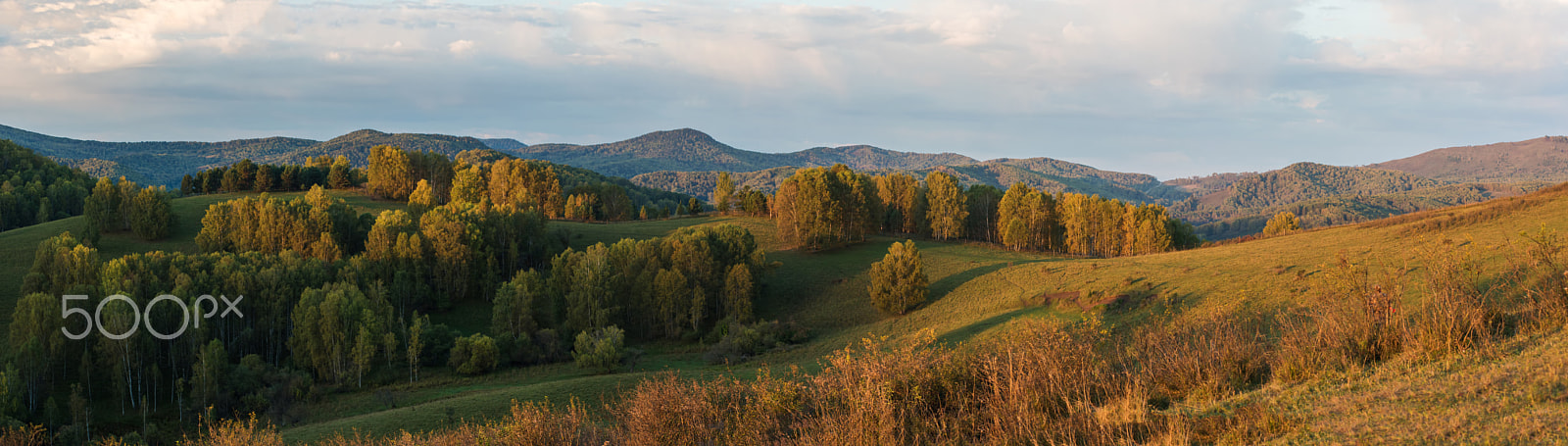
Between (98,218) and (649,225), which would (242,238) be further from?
(649,225)

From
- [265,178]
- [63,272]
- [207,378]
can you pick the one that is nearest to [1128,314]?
[207,378]

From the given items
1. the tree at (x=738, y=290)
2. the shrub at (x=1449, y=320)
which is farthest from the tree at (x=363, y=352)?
the shrub at (x=1449, y=320)

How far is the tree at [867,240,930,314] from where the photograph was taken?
54.0 meters

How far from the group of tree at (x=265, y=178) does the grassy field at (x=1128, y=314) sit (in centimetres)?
1311

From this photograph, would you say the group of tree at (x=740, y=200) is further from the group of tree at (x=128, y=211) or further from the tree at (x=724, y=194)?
the group of tree at (x=128, y=211)

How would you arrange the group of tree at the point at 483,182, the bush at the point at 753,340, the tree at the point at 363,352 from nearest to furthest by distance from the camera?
the tree at the point at 363,352 < the bush at the point at 753,340 < the group of tree at the point at 483,182

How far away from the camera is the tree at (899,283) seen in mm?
54000

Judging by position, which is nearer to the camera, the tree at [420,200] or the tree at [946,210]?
the tree at [420,200]

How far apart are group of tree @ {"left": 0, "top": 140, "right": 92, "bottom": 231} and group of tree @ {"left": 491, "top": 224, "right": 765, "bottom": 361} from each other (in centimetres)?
6300

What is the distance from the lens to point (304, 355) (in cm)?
4559

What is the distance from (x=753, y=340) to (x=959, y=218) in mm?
45006

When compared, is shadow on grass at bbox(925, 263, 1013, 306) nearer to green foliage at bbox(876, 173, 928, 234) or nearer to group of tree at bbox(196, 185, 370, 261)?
green foliage at bbox(876, 173, 928, 234)

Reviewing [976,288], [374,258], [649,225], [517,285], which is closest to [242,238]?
[374,258]

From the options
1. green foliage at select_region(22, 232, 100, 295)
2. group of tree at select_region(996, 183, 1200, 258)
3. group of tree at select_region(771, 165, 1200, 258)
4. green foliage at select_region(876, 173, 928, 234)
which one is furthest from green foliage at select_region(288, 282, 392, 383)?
group of tree at select_region(996, 183, 1200, 258)
